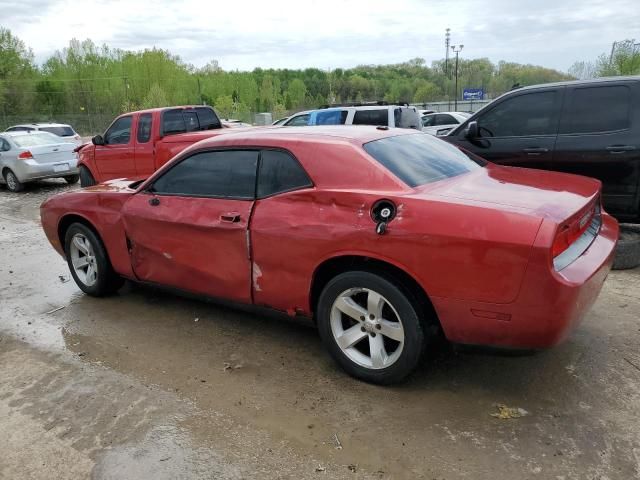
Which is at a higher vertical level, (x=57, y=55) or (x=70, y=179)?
(x=57, y=55)

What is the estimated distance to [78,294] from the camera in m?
5.36

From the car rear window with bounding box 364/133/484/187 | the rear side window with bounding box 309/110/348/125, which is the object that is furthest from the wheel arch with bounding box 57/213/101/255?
the rear side window with bounding box 309/110/348/125

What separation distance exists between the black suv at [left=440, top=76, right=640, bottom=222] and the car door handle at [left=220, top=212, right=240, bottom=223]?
3489mm

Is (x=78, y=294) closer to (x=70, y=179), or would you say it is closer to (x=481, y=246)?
(x=481, y=246)

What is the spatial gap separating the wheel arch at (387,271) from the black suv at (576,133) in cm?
334

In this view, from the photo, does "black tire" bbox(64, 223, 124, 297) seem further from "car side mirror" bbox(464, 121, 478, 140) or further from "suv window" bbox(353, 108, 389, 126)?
"suv window" bbox(353, 108, 389, 126)

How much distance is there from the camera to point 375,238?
119 inches

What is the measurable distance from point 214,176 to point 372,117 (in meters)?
8.29

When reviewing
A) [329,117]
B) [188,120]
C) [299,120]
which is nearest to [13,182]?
[188,120]

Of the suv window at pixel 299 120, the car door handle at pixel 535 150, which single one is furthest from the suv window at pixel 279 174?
the suv window at pixel 299 120

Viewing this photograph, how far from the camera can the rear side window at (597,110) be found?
5.34m

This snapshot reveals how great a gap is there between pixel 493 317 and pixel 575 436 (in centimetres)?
75

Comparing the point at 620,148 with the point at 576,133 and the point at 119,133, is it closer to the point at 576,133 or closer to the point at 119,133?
the point at 576,133

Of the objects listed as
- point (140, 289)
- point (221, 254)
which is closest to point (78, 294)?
point (140, 289)
